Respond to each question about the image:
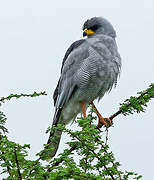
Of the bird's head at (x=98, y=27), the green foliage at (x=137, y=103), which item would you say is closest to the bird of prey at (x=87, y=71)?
the bird's head at (x=98, y=27)

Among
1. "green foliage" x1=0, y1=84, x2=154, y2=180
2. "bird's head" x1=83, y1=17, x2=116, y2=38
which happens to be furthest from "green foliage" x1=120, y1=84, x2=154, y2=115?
"bird's head" x1=83, y1=17, x2=116, y2=38

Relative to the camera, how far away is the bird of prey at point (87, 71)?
6.54 metres

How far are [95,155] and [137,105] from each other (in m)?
1.25

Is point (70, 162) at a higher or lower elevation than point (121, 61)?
lower

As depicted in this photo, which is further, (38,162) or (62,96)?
(62,96)

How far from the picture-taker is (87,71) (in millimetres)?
6586

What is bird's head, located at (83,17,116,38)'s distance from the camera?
23.2 feet

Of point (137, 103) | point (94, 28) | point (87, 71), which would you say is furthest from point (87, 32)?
point (137, 103)

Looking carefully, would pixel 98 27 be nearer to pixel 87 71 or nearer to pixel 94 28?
pixel 94 28

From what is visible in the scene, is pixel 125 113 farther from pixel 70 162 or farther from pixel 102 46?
pixel 102 46

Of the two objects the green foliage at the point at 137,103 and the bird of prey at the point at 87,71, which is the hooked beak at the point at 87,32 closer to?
the bird of prey at the point at 87,71

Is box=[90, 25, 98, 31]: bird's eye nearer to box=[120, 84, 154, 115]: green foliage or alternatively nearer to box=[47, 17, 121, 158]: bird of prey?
box=[47, 17, 121, 158]: bird of prey

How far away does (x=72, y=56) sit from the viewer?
6930mm

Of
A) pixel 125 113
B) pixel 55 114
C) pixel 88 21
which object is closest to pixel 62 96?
pixel 55 114
